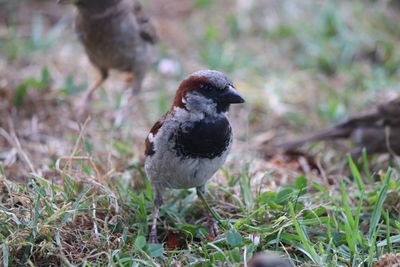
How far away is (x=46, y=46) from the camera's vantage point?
6.47 metres

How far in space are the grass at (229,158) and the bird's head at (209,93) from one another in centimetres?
71

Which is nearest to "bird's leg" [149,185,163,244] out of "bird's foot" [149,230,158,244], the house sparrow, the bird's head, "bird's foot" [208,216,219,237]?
"bird's foot" [149,230,158,244]

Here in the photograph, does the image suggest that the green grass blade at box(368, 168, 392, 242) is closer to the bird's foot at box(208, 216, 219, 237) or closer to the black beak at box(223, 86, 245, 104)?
the bird's foot at box(208, 216, 219, 237)

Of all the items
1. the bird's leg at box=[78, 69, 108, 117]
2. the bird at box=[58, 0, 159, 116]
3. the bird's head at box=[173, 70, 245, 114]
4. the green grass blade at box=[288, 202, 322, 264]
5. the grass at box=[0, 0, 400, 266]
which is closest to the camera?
the green grass blade at box=[288, 202, 322, 264]

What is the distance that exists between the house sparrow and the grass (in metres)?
0.39

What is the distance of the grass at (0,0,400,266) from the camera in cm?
312

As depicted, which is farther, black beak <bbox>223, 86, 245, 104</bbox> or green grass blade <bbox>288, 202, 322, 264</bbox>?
black beak <bbox>223, 86, 245, 104</bbox>

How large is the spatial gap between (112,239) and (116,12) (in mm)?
2493

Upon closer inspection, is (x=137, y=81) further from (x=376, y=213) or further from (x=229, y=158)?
(x=376, y=213)

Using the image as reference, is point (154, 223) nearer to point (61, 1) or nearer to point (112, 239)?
point (112, 239)

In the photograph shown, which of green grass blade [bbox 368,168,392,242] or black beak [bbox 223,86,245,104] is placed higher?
black beak [bbox 223,86,245,104]

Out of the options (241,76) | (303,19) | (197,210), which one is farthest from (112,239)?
(303,19)

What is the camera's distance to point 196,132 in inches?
125

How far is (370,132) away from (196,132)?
2373mm
